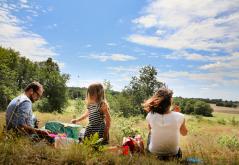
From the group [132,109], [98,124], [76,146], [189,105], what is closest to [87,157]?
[76,146]

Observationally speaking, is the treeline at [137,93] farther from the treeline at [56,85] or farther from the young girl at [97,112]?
the young girl at [97,112]

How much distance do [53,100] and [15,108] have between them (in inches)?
2148

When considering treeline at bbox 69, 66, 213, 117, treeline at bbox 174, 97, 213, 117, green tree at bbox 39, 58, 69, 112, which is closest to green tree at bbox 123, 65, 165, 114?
treeline at bbox 69, 66, 213, 117

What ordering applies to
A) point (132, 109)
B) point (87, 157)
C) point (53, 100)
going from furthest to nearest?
1. point (53, 100)
2. point (132, 109)
3. point (87, 157)

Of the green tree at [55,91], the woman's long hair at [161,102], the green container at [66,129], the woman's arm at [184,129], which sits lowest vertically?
the green container at [66,129]

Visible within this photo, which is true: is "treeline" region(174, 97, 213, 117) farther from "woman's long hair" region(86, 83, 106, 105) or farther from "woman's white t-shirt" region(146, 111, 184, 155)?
"woman's white t-shirt" region(146, 111, 184, 155)

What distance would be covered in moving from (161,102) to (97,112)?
1673 millimetres

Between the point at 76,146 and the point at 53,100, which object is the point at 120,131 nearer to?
the point at 76,146

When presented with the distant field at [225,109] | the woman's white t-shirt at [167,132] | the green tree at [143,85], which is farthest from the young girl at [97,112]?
the distant field at [225,109]

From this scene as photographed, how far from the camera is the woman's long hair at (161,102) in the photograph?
5594mm

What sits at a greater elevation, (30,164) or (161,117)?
(161,117)

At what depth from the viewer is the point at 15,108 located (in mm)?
5473

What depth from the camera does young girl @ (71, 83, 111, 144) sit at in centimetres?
668

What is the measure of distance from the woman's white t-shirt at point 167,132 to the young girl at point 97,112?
138cm
